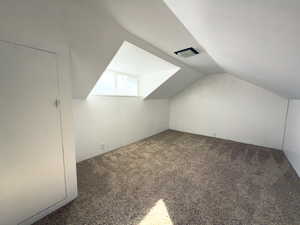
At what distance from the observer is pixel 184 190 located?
1.74m

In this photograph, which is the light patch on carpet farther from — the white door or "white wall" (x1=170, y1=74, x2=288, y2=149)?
"white wall" (x1=170, y1=74, x2=288, y2=149)

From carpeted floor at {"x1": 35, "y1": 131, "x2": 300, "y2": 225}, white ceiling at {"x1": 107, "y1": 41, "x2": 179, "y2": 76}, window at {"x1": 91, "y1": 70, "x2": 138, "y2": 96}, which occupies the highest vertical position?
white ceiling at {"x1": 107, "y1": 41, "x2": 179, "y2": 76}

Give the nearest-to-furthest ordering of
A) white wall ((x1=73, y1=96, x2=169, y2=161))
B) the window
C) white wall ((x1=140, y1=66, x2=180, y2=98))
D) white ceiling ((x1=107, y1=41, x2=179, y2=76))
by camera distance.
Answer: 1. white ceiling ((x1=107, y1=41, x2=179, y2=76))
2. white wall ((x1=73, y1=96, x2=169, y2=161))
3. the window
4. white wall ((x1=140, y1=66, x2=180, y2=98))

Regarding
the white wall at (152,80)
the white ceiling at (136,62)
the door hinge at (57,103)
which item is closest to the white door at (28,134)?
the door hinge at (57,103)

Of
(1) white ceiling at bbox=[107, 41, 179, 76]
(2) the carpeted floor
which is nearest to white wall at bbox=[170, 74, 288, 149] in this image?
(2) the carpeted floor

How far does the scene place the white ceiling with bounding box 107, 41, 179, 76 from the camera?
2270 millimetres

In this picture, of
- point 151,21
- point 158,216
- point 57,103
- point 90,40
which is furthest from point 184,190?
point 90,40

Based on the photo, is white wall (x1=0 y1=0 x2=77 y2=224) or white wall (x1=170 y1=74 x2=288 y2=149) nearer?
white wall (x1=0 y1=0 x2=77 y2=224)

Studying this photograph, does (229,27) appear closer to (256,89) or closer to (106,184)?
(106,184)

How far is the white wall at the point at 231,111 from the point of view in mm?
3232

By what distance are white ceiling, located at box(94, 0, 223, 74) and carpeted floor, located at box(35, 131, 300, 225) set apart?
2.09 meters

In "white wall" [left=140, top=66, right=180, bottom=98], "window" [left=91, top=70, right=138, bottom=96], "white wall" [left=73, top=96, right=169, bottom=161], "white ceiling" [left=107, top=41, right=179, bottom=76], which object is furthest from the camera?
"white wall" [left=140, top=66, right=180, bottom=98]

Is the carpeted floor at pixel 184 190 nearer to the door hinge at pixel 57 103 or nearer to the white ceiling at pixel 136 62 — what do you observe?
the door hinge at pixel 57 103

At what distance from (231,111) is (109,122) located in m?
3.51
